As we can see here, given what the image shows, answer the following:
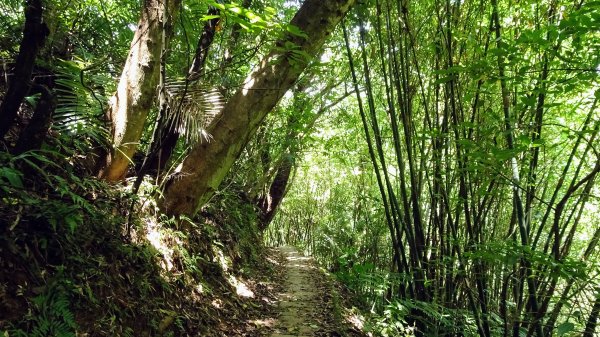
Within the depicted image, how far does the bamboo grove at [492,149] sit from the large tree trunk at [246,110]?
0.53 m

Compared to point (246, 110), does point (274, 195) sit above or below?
above

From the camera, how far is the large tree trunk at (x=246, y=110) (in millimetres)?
3275

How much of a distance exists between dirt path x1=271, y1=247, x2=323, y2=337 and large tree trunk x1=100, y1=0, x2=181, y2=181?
226cm

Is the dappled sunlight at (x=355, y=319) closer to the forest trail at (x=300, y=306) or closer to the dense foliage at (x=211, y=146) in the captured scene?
the forest trail at (x=300, y=306)

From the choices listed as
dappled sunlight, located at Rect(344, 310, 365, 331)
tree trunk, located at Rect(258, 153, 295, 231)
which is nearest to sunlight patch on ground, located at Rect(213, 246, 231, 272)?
dappled sunlight, located at Rect(344, 310, 365, 331)

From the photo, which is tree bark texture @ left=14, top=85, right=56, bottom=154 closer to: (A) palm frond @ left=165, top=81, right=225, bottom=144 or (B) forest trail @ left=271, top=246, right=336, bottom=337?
(A) palm frond @ left=165, top=81, right=225, bottom=144

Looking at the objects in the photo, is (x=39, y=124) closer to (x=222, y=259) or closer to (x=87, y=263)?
(x=87, y=263)

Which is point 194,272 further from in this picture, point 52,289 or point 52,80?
point 52,80

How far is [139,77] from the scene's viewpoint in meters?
2.93

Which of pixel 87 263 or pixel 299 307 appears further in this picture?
pixel 299 307

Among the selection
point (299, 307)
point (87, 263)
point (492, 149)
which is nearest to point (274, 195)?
point (299, 307)

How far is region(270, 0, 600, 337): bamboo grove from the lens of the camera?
2.13 meters

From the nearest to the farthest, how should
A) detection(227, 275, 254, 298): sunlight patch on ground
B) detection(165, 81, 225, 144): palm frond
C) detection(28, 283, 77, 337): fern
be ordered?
1. detection(28, 283, 77, 337): fern
2. detection(165, 81, 225, 144): palm frond
3. detection(227, 275, 254, 298): sunlight patch on ground

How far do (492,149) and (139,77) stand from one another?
252 cm
